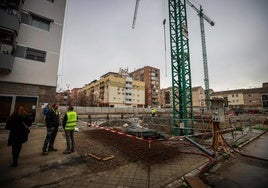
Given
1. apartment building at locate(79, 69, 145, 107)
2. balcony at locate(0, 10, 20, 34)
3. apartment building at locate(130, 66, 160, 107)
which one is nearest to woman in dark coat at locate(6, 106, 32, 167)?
balcony at locate(0, 10, 20, 34)

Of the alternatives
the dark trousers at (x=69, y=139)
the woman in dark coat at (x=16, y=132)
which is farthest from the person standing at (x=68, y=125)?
the woman in dark coat at (x=16, y=132)

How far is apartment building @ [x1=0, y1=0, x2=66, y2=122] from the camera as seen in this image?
1211cm

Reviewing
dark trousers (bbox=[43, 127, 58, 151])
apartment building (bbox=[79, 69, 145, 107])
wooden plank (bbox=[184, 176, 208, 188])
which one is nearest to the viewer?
wooden plank (bbox=[184, 176, 208, 188])

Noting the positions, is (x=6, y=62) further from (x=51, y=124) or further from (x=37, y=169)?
(x=37, y=169)

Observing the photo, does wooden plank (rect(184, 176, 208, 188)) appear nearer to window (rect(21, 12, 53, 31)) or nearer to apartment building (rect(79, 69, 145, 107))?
window (rect(21, 12, 53, 31))

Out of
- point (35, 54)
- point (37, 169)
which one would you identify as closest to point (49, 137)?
point (37, 169)

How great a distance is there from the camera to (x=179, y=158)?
518 centimetres

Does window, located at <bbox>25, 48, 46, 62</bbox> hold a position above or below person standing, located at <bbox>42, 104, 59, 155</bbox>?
above

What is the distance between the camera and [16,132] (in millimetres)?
4125

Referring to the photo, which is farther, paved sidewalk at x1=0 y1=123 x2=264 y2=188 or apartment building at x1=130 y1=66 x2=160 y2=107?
apartment building at x1=130 y1=66 x2=160 y2=107

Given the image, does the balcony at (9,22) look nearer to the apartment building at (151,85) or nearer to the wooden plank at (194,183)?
the wooden plank at (194,183)

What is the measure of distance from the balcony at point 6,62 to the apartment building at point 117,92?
42501 millimetres

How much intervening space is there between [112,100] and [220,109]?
1970 inches

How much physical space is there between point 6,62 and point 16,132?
1106 centimetres
